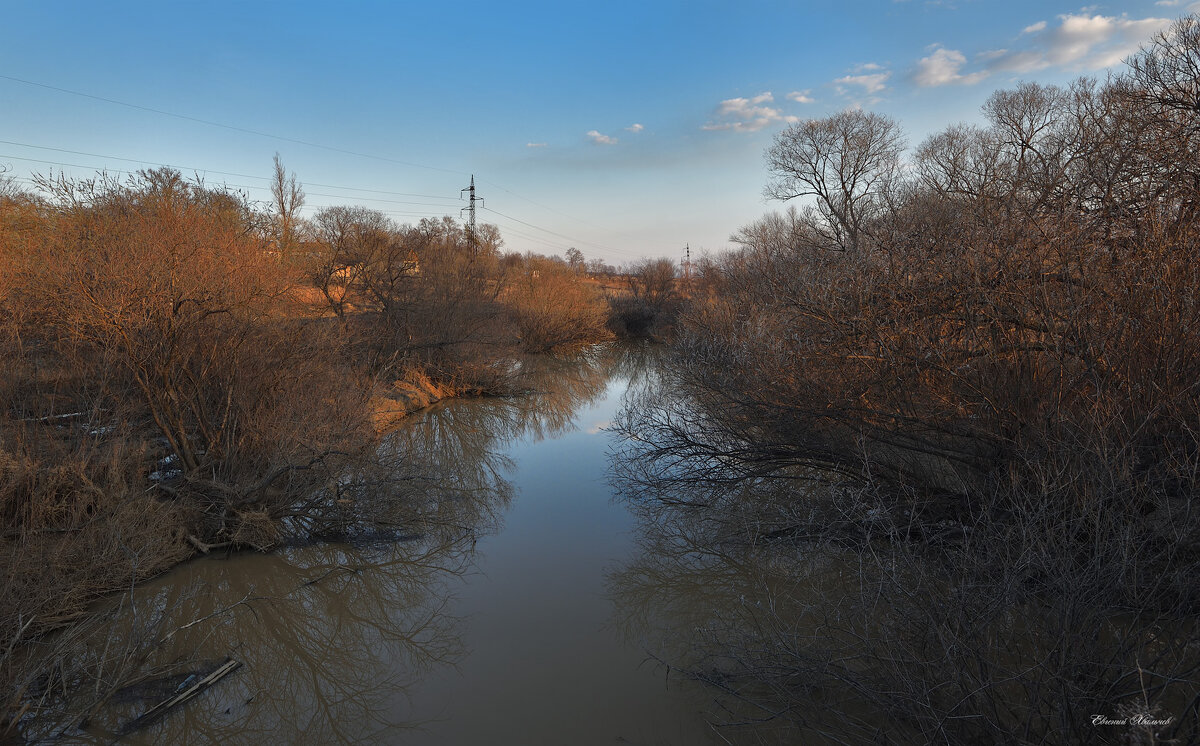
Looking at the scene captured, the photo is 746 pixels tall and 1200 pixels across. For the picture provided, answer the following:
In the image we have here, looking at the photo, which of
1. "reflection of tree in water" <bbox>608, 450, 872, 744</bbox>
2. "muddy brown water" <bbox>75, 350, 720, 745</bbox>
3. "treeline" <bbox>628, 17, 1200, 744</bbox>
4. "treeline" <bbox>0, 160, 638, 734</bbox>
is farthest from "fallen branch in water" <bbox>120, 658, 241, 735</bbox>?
"treeline" <bbox>628, 17, 1200, 744</bbox>

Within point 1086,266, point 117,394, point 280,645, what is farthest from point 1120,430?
point 117,394

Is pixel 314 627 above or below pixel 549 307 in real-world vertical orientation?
below

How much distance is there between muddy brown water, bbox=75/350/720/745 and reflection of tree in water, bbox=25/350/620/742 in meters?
0.02

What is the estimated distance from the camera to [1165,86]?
714 cm

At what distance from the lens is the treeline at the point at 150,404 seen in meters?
6.20

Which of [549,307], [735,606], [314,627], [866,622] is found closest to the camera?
[866,622]

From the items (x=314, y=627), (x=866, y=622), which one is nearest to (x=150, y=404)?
A: (x=314, y=627)

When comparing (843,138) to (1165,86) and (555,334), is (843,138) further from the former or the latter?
(1165,86)

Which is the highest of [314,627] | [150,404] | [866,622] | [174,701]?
[150,404]

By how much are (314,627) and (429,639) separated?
4.22ft

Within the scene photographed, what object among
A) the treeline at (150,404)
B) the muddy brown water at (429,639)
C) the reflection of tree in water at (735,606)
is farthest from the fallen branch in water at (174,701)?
the reflection of tree in water at (735,606)

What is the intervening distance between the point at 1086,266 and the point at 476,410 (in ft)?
45.6

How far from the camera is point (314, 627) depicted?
247 inches

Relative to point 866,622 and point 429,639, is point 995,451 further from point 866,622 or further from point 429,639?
point 429,639
